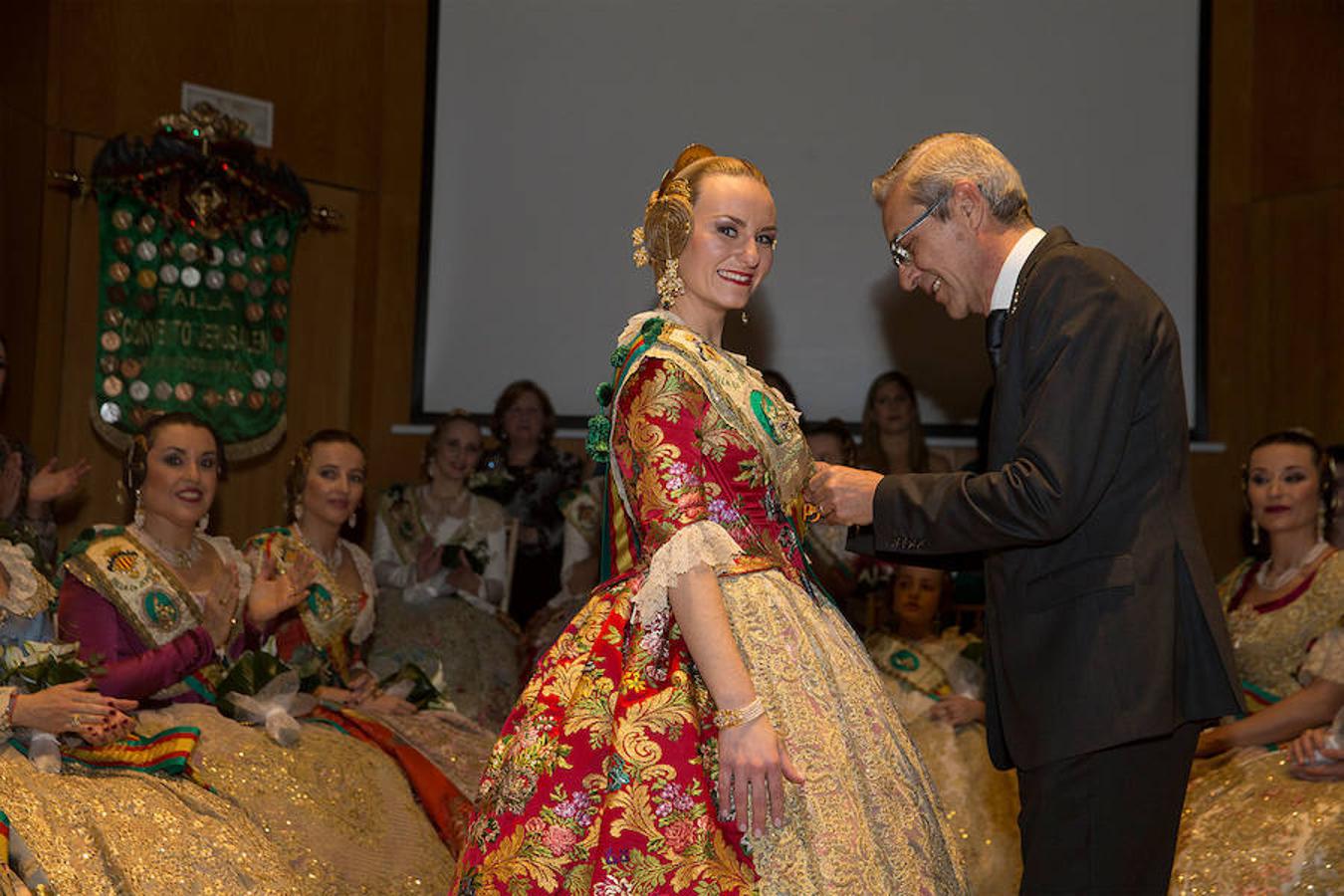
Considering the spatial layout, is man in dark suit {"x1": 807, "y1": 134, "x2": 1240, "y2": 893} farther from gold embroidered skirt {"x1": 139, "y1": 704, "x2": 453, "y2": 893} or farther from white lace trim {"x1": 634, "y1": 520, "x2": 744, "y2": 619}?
gold embroidered skirt {"x1": 139, "y1": 704, "x2": 453, "y2": 893}

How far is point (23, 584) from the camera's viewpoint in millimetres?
3533

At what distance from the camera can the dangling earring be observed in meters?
2.60

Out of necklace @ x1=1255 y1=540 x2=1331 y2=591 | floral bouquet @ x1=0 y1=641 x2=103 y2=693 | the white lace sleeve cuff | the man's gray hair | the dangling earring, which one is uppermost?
the man's gray hair

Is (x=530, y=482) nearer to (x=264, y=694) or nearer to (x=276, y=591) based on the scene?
(x=276, y=591)

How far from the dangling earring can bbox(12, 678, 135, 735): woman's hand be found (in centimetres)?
163

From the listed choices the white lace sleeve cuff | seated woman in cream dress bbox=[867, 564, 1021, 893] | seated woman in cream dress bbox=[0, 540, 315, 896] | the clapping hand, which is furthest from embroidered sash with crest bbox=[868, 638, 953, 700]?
the clapping hand

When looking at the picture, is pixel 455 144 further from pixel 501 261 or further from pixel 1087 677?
pixel 1087 677

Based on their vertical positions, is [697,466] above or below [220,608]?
above

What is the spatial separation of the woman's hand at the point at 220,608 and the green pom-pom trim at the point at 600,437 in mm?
1784

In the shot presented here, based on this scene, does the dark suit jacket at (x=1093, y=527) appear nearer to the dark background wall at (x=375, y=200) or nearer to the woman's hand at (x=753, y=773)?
the woman's hand at (x=753, y=773)

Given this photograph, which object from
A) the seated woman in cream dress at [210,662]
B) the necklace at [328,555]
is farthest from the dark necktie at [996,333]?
the necklace at [328,555]

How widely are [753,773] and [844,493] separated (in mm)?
470

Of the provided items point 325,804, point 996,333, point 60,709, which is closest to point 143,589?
point 60,709

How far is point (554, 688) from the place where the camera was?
2.38 m
